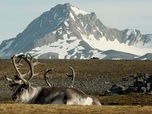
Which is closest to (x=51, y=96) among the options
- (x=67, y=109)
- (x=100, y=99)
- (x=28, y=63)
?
(x=67, y=109)

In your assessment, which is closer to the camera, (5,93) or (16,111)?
(16,111)

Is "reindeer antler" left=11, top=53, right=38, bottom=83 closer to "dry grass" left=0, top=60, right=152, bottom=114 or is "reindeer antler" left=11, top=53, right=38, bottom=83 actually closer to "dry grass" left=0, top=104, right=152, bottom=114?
"dry grass" left=0, top=60, right=152, bottom=114

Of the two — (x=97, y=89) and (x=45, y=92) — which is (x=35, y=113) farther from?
(x=97, y=89)

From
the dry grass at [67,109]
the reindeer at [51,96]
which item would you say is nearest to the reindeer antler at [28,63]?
the reindeer at [51,96]

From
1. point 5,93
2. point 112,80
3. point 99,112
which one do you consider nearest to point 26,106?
point 99,112

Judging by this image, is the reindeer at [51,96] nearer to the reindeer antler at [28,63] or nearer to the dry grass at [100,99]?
the reindeer antler at [28,63]

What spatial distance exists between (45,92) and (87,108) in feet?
12.2

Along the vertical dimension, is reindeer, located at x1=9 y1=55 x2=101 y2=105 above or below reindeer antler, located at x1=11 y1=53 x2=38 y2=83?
below

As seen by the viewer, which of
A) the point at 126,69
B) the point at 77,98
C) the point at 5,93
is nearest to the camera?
the point at 77,98

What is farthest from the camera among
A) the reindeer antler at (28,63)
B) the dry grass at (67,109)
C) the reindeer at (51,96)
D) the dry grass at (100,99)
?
the reindeer antler at (28,63)

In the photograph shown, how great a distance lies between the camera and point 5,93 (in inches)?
2852

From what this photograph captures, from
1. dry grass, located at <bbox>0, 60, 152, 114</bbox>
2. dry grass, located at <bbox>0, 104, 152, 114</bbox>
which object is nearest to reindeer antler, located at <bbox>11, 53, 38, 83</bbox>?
dry grass, located at <bbox>0, 60, 152, 114</bbox>

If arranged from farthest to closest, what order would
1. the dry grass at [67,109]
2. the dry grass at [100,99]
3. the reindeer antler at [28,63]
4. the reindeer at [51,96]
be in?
the reindeer antler at [28,63]
the reindeer at [51,96]
the dry grass at [100,99]
the dry grass at [67,109]

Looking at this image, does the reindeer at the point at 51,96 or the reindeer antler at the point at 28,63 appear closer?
the reindeer at the point at 51,96
